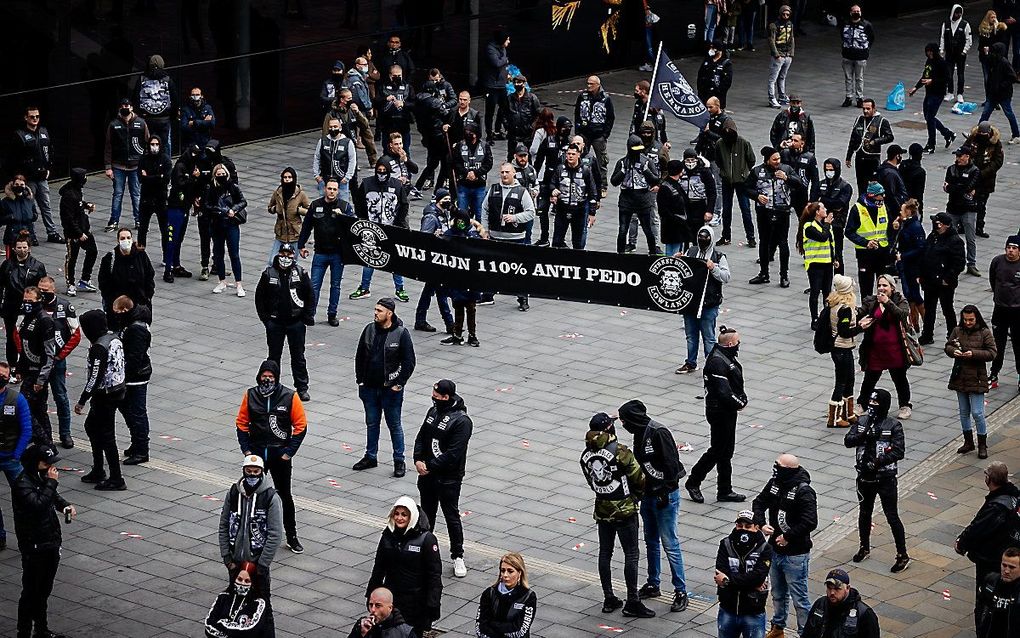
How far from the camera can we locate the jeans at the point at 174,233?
2342cm

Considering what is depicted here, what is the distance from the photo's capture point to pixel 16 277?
20281 millimetres

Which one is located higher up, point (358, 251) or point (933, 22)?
point (933, 22)

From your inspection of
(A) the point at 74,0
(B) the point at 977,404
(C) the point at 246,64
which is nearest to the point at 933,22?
(C) the point at 246,64

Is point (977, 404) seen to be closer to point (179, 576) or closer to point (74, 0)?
point (179, 576)

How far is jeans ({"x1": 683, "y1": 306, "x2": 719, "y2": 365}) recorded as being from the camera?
66.2ft

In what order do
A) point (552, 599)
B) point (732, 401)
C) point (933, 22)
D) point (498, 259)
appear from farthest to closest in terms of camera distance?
point (933, 22)
point (498, 259)
point (732, 401)
point (552, 599)

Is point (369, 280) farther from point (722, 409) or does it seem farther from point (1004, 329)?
point (1004, 329)

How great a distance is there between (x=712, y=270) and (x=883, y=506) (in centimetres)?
491

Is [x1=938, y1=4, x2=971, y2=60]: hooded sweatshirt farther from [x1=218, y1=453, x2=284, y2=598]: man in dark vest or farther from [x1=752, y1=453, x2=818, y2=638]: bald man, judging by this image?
[x1=218, y1=453, x2=284, y2=598]: man in dark vest

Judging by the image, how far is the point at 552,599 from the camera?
586 inches

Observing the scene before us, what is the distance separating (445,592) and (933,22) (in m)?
32.7

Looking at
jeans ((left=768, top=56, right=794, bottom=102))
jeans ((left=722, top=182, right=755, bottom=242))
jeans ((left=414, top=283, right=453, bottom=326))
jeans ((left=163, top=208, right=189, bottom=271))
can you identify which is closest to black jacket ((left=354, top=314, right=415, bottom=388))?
jeans ((left=414, top=283, right=453, bottom=326))

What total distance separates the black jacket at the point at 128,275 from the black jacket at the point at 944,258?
31.0ft

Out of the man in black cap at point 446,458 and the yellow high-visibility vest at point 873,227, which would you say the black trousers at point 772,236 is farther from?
the man in black cap at point 446,458
